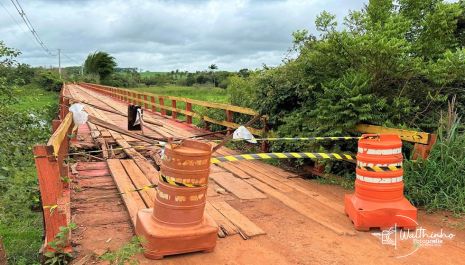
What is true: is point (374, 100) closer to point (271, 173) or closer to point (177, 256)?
point (271, 173)

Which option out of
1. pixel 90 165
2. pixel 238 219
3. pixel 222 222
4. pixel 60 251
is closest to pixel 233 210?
pixel 238 219

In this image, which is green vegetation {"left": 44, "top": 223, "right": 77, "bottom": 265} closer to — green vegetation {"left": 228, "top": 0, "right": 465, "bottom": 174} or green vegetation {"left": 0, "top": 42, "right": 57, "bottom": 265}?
green vegetation {"left": 0, "top": 42, "right": 57, "bottom": 265}

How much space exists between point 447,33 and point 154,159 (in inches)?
224

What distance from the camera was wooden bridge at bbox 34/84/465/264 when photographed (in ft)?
13.9

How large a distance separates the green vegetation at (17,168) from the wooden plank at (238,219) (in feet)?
7.34

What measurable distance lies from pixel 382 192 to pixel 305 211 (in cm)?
105

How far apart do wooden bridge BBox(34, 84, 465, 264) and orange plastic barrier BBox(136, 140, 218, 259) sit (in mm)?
137

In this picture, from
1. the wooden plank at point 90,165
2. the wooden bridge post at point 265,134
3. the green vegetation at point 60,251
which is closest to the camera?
the green vegetation at point 60,251

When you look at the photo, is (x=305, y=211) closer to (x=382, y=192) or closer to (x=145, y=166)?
(x=382, y=192)

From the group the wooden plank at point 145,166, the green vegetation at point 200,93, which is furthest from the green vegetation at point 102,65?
the wooden plank at point 145,166

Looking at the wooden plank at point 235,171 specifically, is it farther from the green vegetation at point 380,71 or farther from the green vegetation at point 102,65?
the green vegetation at point 102,65

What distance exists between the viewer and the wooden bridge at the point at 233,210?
4238mm

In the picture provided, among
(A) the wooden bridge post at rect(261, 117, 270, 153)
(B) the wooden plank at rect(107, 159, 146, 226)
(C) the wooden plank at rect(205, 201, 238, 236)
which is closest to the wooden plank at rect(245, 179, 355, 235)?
(C) the wooden plank at rect(205, 201, 238, 236)

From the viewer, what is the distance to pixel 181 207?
167 inches
